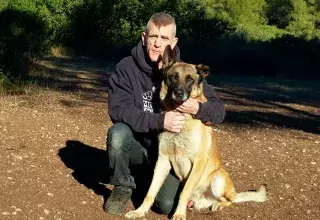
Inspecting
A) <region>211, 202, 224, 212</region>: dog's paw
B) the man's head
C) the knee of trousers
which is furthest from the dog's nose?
<region>211, 202, 224, 212</region>: dog's paw

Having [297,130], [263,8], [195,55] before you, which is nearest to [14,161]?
[297,130]

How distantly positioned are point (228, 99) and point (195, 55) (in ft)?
28.4

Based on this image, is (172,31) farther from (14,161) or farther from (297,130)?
(297,130)

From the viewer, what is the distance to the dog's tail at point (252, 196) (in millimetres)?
4914

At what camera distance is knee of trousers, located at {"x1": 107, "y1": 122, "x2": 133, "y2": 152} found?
4.43 meters

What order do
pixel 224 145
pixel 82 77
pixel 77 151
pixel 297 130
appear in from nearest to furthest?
pixel 77 151
pixel 224 145
pixel 297 130
pixel 82 77

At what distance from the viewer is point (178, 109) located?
4320 mm

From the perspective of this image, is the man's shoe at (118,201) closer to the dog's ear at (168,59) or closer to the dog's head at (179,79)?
the dog's head at (179,79)

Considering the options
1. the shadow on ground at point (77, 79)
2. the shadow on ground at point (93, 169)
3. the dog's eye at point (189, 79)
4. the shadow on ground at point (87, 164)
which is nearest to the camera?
the dog's eye at point (189, 79)

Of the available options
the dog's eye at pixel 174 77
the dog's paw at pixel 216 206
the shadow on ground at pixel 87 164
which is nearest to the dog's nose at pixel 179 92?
the dog's eye at pixel 174 77

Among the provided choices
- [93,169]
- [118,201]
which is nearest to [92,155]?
[93,169]

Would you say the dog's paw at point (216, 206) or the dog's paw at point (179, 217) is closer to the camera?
the dog's paw at point (179, 217)

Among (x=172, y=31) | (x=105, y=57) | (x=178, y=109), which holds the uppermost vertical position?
(x=172, y=31)

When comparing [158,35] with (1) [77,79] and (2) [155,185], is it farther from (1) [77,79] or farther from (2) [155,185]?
(1) [77,79]
